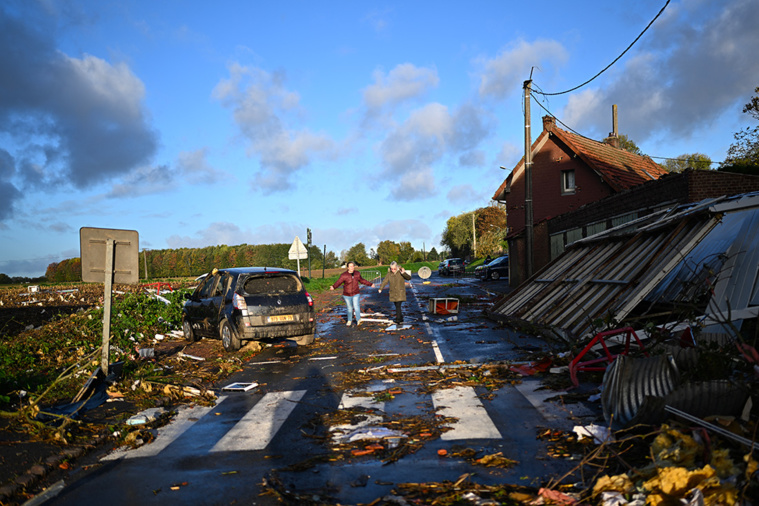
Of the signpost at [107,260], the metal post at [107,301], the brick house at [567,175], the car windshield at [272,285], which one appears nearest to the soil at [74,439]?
the metal post at [107,301]

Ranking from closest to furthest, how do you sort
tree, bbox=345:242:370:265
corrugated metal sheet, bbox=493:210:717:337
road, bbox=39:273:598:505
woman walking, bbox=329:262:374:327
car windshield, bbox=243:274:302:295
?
road, bbox=39:273:598:505, corrugated metal sheet, bbox=493:210:717:337, car windshield, bbox=243:274:302:295, woman walking, bbox=329:262:374:327, tree, bbox=345:242:370:265

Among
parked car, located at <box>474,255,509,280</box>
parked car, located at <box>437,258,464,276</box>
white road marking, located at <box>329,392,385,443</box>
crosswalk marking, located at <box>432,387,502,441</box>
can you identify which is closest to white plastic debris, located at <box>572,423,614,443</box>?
crosswalk marking, located at <box>432,387,502,441</box>

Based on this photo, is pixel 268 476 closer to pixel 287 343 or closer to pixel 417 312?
pixel 287 343

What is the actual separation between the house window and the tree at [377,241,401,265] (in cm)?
7306

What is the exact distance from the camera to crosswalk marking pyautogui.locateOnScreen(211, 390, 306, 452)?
5.59 meters

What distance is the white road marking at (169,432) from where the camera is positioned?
548 cm

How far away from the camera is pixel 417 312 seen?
20578 millimetres

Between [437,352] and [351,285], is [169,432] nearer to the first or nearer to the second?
[437,352]

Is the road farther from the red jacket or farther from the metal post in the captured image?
the red jacket

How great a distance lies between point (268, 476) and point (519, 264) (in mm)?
30473

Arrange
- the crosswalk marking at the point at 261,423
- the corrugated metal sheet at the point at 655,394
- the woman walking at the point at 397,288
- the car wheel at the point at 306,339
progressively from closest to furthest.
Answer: the corrugated metal sheet at the point at 655,394
the crosswalk marking at the point at 261,423
the car wheel at the point at 306,339
the woman walking at the point at 397,288

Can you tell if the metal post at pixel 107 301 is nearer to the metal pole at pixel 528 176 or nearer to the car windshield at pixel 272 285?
the car windshield at pixel 272 285

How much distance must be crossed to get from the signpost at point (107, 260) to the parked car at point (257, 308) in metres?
2.88

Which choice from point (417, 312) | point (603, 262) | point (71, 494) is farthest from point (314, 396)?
point (417, 312)
